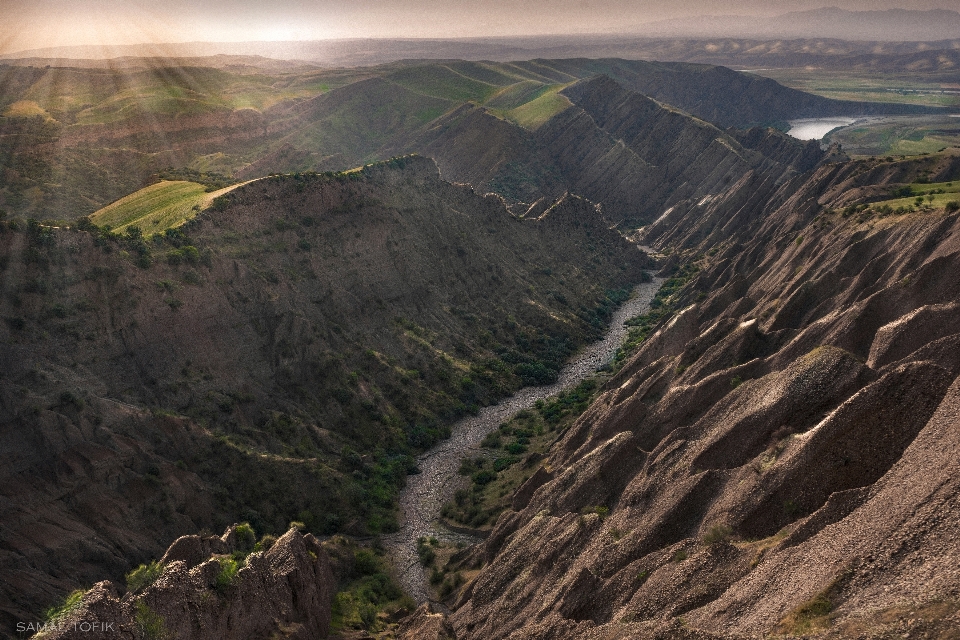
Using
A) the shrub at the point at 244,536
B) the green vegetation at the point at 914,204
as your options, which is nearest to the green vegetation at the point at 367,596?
the shrub at the point at 244,536

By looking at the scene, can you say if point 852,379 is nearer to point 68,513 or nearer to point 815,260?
point 815,260

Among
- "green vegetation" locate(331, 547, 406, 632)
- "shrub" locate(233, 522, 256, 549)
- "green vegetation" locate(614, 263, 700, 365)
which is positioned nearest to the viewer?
"green vegetation" locate(331, 547, 406, 632)

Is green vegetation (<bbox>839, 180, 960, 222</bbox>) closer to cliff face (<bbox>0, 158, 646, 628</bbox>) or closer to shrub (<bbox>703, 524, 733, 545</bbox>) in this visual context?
cliff face (<bbox>0, 158, 646, 628</bbox>)

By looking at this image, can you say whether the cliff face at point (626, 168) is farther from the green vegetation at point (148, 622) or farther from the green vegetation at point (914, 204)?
the green vegetation at point (148, 622)

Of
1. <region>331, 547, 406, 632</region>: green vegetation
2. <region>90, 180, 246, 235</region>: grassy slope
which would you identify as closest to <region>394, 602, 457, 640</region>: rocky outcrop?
<region>331, 547, 406, 632</region>: green vegetation

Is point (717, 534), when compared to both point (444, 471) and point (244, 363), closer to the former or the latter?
point (444, 471)

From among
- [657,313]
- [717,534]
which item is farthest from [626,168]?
[717,534]
